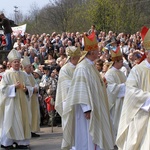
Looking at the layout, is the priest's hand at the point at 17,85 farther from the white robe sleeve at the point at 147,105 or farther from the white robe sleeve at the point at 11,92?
the white robe sleeve at the point at 147,105

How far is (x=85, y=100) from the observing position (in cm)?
822

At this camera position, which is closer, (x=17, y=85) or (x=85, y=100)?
(x=85, y=100)

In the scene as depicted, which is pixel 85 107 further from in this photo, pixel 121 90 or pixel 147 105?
pixel 121 90

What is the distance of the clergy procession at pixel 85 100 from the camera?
23.2 ft

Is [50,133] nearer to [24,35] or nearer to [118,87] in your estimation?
[118,87]

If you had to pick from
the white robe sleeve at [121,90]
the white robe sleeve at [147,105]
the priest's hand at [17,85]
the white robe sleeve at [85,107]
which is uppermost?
the white robe sleeve at [147,105]

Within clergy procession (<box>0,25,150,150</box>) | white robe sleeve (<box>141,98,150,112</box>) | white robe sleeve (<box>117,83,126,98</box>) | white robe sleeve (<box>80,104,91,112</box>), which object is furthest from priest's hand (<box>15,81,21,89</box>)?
white robe sleeve (<box>141,98,150,112</box>)

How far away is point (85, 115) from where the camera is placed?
8.34m

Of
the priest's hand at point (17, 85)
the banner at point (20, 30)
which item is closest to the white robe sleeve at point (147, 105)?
the priest's hand at point (17, 85)

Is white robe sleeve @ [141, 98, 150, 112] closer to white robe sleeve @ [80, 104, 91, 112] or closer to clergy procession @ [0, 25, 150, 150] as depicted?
clergy procession @ [0, 25, 150, 150]

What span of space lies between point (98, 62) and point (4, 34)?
9245 millimetres

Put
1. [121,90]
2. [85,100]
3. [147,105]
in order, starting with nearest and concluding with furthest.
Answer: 1. [147,105]
2. [85,100]
3. [121,90]

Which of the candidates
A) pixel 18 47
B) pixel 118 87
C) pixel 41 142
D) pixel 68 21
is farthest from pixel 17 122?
pixel 68 21

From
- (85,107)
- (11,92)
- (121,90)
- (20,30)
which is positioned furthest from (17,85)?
(20,30)
